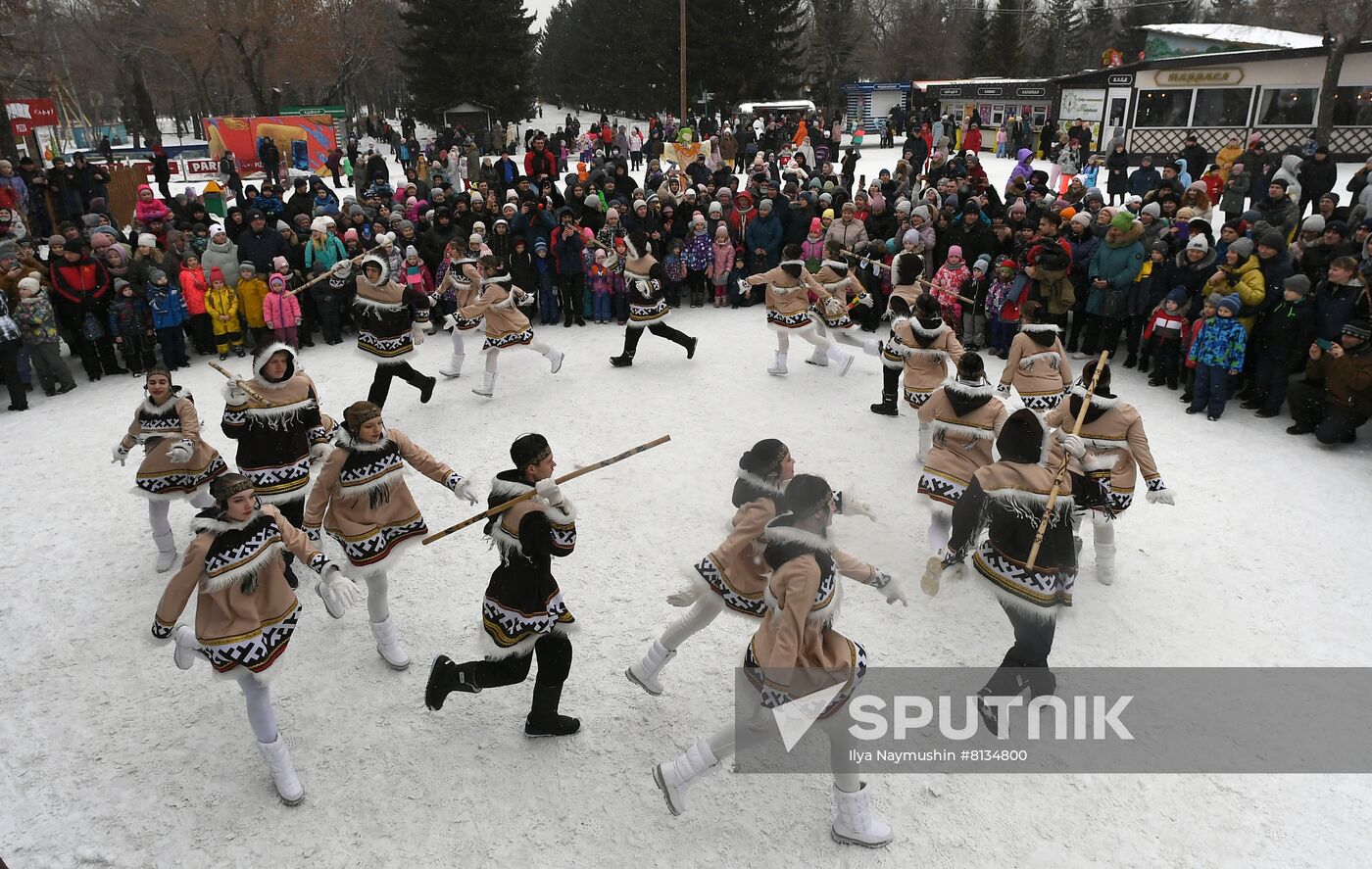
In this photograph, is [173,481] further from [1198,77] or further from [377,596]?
[1198,77]

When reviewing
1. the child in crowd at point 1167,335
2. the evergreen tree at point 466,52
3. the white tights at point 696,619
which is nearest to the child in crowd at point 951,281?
the child in crowd at point 1167,335

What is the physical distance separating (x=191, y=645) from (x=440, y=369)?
632 cm

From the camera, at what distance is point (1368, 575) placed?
18.3 ft

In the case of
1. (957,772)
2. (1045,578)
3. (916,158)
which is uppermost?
(916,158)

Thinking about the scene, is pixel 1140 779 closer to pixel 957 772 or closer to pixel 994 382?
pixel 957 772

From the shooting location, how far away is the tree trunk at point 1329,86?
1909 cm

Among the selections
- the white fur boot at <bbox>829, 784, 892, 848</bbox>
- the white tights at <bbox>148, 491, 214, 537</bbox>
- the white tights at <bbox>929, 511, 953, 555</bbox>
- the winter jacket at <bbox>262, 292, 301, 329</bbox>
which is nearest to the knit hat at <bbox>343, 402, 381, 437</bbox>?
the white tights at <bbox>148, 491, 214, 537</bbox>

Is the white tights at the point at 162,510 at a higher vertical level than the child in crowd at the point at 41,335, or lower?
lower

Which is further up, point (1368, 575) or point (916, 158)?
point (916, 158)

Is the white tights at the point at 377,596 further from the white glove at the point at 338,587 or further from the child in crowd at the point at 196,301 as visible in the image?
the child in crowd at the point at 196,301

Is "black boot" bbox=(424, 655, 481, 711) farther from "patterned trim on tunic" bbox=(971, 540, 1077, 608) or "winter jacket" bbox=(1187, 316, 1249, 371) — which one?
"winter jacket" bbox=(1187, 316, 1249, 371)

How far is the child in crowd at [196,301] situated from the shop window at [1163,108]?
78.6 feet

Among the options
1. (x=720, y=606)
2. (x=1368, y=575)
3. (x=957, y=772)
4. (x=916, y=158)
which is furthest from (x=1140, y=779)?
(x=916, y=158)

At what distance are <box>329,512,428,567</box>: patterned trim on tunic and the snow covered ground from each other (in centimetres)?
72
